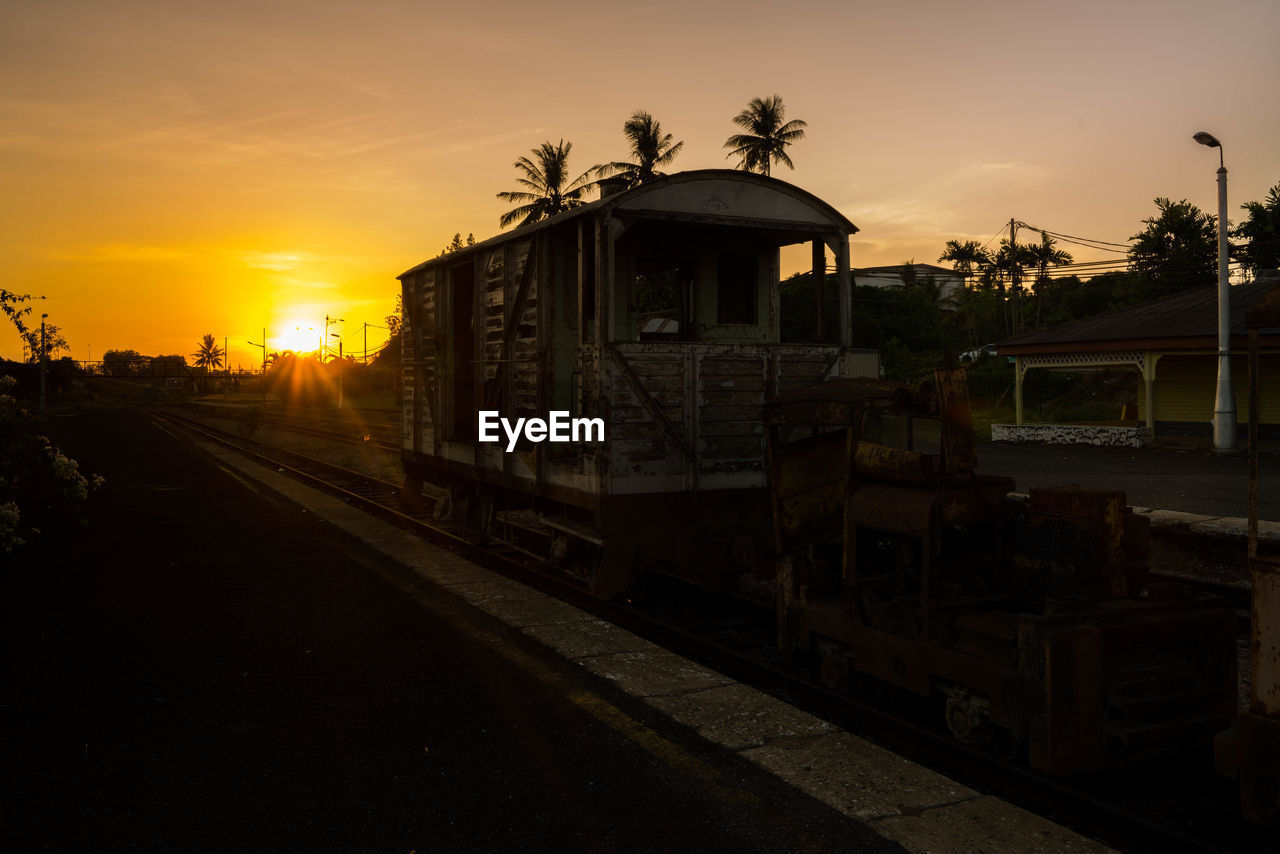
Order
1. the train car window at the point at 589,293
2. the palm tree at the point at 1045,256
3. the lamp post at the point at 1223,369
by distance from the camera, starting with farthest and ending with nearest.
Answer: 1. the palm tree at the point at 1045,256
2. the lamp post at the point at 1223,369
3. the train car window at the point at 589,293

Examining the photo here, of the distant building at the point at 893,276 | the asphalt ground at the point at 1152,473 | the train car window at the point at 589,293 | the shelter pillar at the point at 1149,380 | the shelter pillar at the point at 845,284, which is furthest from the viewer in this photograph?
the distant building at the point at 893,276

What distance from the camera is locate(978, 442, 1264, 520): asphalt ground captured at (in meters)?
13.5

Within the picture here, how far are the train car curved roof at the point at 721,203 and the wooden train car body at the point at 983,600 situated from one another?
272 centimetres

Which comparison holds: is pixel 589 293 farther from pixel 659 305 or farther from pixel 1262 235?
pixel 1262 235

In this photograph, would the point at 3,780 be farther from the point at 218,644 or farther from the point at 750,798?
the point at 750,798

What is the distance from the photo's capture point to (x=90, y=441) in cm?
3409

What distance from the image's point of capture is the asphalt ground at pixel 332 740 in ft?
13.6

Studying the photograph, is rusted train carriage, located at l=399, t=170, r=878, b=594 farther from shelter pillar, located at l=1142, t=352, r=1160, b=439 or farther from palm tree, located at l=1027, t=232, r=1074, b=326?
palm tree, located at l=1027, t=232, r=1074, b=326

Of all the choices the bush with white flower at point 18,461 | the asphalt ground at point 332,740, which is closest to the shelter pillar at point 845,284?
the asphalt ground at point 332,740

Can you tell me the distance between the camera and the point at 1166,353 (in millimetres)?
26031

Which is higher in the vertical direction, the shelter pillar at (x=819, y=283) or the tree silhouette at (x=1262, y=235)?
the tree silhouette at (x=1262, y=235)

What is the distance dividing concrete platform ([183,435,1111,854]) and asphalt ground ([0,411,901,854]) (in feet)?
0.52

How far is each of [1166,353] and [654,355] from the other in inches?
934

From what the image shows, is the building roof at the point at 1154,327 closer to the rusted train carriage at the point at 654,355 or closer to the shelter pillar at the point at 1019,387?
the shelter pillar at the point at 1019,387
